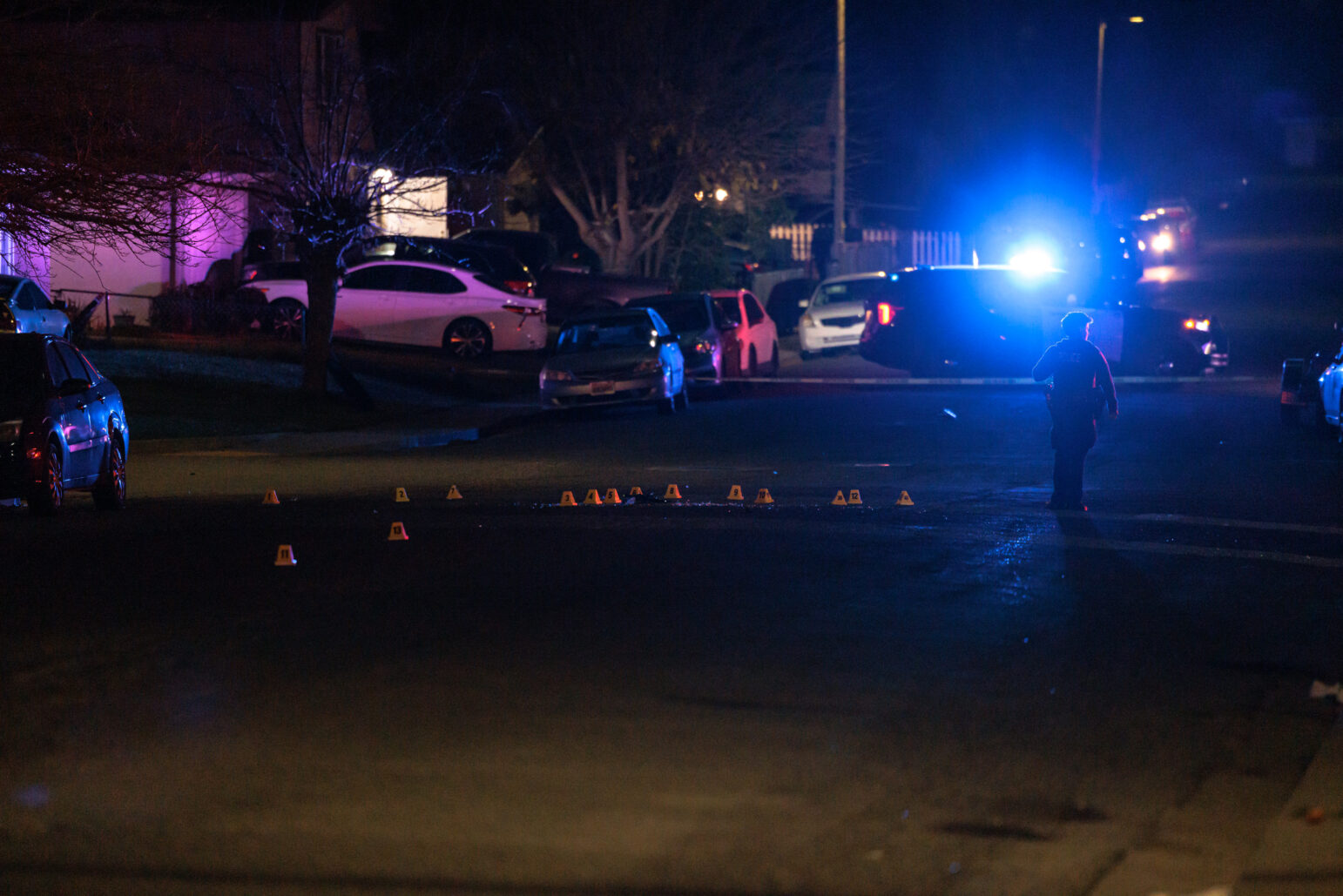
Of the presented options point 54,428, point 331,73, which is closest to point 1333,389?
point 54,428

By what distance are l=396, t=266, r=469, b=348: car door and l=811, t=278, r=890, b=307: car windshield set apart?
735cm

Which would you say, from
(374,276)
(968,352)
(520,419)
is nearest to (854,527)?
(520,419)

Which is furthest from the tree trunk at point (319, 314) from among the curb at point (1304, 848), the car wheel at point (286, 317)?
the curb at point (1304, 848)

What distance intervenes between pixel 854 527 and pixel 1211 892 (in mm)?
7537

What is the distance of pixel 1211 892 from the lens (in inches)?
200

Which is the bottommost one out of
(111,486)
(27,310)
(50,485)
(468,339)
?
(111,486)

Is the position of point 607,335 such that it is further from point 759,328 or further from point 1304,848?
point 1304,848

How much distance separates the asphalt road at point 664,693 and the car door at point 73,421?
453 mm

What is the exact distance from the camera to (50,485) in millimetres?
13492

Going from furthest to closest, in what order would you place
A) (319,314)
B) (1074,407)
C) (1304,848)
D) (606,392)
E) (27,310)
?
(319,314) < (606,392) < (27,310) < (1074,407) < (1304,848)

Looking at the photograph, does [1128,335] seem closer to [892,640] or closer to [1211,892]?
[892,640]

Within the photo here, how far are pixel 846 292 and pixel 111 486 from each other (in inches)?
863

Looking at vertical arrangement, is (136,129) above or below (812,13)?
below

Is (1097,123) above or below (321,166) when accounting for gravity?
above
